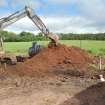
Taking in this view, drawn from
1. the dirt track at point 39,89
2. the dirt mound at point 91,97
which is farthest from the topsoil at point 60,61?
the dirt mound at point 91,97

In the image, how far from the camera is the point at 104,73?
3114 centimetres

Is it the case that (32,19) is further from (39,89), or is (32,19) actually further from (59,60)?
(39,89)

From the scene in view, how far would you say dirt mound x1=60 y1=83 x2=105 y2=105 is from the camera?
63.9 feet

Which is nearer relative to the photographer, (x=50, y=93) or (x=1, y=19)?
(x=50, y=93)

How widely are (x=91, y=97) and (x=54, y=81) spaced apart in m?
8.10

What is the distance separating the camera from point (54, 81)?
92.9ft

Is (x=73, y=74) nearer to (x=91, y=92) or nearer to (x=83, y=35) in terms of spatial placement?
(x=91, y=92)

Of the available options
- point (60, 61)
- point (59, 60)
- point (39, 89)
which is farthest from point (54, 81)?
point (59, 60)

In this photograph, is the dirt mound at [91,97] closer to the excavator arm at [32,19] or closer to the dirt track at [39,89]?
the dirt track at [39,89]

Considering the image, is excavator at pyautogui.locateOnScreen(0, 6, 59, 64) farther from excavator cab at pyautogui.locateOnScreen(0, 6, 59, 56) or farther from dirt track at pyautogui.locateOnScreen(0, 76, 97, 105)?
dirt track at pyautogui.locateOnScreen(0, 76, 97, 105)

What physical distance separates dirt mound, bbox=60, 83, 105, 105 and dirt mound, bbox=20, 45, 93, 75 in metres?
12.5

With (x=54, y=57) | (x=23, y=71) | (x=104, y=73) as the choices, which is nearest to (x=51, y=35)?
(x=54, y=57)

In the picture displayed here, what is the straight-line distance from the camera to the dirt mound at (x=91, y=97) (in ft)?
63.9

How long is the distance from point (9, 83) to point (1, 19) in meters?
14.8
